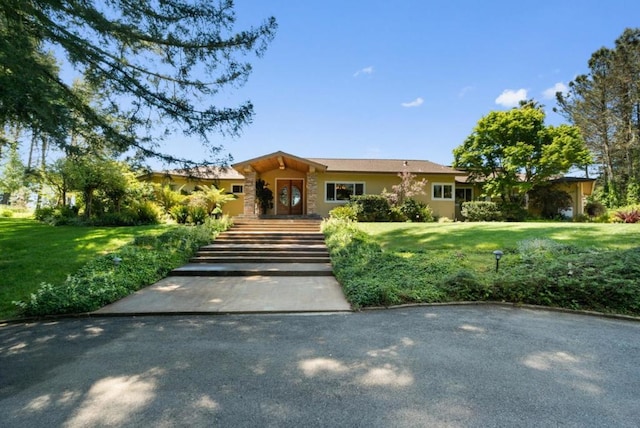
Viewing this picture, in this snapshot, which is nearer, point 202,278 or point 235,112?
point 235,112

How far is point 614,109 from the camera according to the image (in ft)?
84.0

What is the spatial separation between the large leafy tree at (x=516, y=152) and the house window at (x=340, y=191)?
7582 mm

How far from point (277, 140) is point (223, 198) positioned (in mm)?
4422

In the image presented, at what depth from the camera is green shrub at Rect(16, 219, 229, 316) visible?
17.3 ft

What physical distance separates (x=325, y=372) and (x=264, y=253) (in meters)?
7.32

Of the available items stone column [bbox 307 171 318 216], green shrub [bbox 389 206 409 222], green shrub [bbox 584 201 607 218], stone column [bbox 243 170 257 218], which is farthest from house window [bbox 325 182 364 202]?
green shrub [bbox 584 201 607 218]

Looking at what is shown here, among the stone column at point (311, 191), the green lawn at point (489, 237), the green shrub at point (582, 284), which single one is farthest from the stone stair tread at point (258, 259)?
the stone column at point (311, 191)

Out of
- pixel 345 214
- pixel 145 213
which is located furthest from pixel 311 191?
pixel 145 213

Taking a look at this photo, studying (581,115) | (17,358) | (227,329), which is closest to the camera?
(17,358)

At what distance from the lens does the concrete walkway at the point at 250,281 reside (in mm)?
5601

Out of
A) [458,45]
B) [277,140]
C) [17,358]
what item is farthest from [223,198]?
[17,358]

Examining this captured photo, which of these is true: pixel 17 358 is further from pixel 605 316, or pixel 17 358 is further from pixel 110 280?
pixel 605 316

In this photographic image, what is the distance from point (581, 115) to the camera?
2681 centimetres

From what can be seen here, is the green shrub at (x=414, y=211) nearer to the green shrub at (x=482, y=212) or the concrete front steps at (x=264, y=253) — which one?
the green shrub at (x=482, y=212)
